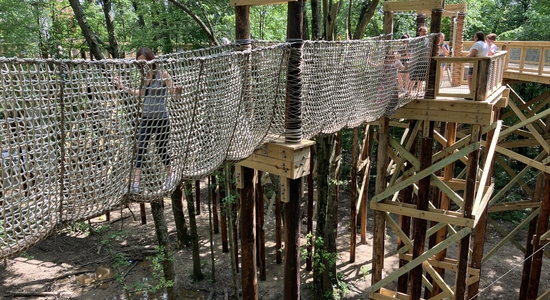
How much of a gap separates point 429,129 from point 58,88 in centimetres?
469

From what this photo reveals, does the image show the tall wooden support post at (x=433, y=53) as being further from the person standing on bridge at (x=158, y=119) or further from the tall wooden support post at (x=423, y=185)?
the person standing on bridge at (x=158, y=119)

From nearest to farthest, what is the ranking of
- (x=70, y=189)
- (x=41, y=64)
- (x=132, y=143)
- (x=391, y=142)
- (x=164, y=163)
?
1. (x=41, y=64)
2. (x=70, y=189)
3. (x=132, y=143)
4. (x=164, y=163)
5. (x=391, y=142)

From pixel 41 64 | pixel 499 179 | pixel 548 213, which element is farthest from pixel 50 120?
pixel 499 179

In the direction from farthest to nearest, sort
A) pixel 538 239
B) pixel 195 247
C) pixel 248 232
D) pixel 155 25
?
pixel 155 25
pixel 195 247
pixel 538 239
pixel 248 232

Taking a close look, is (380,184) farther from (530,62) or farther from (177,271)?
(530,62)

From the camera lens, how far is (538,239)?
686 centimetres

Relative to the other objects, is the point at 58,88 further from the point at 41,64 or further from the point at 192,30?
the point at 192,30

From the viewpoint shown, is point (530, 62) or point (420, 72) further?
point (530, 62)

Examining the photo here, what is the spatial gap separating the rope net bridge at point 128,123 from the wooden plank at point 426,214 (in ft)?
7.02

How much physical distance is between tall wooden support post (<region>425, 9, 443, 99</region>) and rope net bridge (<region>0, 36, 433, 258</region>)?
1.95 m

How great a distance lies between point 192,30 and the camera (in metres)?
9.63

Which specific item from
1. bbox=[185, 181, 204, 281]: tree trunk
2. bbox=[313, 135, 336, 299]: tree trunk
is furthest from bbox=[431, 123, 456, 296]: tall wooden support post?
bbox=[185, 181, 204, 281]: tree trunk

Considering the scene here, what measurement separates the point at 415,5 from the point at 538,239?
4589 mm

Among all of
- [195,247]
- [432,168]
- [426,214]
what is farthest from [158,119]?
[195,247]
